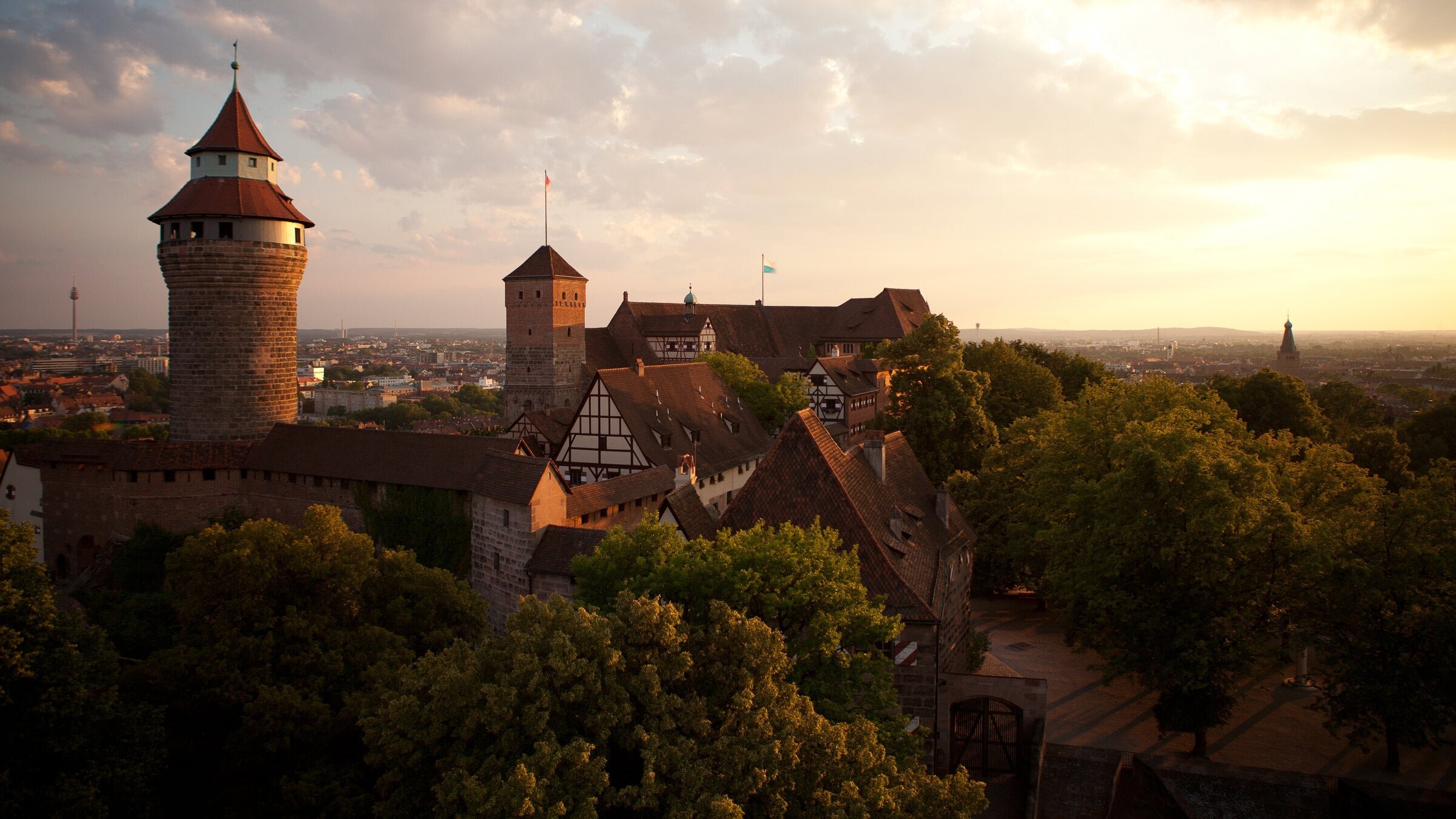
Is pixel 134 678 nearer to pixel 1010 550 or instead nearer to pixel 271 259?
pixel 271 259

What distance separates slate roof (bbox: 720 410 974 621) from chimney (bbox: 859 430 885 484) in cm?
17

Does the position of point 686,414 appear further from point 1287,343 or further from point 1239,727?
point 1287,343

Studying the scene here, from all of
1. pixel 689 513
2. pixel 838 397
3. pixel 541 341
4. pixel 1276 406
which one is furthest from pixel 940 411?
pixel 541 341

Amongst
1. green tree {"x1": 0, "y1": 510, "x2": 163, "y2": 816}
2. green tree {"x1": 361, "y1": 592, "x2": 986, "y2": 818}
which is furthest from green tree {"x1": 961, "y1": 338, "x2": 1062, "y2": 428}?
green tree {"x1": 0, "y1": 510, "x2": 163, "y2": 816}

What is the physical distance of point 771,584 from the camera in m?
14.7

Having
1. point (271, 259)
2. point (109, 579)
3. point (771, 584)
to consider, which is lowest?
point (109, 579)

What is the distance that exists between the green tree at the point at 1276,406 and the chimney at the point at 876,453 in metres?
22.5

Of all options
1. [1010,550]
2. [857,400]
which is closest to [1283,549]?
[1010,550]

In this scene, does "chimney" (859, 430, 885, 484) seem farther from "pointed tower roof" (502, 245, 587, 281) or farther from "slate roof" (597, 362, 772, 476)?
"pointed tower roof" (502, 245, 587, 281)

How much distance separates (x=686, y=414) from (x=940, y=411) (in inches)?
398

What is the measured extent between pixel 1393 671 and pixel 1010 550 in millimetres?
10054

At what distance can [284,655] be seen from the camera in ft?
56.6

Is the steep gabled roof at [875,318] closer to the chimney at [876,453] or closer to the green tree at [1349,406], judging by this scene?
the green tree at [1349,406]

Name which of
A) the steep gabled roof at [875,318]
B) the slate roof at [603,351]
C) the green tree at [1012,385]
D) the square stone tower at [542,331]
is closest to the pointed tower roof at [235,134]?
the square stone tower at [542,331]
